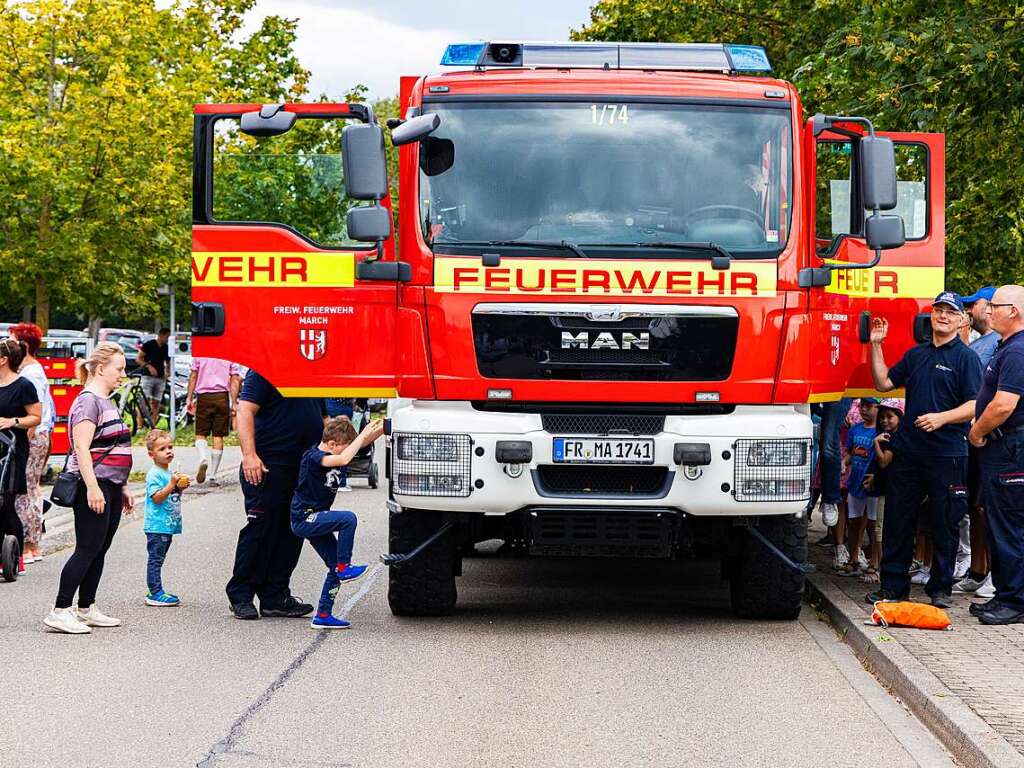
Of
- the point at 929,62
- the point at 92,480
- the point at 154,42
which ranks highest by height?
the point at 154,42

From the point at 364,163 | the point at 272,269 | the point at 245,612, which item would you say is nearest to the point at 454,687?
the point at 245,612

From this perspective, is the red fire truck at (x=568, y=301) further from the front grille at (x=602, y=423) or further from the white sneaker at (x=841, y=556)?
the white sneaker at (x=841, y=556)

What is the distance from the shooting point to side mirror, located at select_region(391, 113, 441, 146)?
9445mm

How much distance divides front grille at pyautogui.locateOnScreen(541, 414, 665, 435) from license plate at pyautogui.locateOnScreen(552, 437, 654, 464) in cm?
6

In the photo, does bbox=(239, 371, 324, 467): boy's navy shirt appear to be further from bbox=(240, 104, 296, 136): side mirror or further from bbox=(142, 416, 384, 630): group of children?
bbox=(240, 104, 296, 136): side mirror

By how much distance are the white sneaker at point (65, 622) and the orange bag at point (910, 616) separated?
4563 mm

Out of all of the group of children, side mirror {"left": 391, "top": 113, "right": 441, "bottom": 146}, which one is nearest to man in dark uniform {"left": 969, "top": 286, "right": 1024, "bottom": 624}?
side mirror {"left": 391, "top": 113, "right": 441, "bottom": 146}

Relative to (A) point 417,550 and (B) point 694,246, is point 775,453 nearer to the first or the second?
(B) point 694,246

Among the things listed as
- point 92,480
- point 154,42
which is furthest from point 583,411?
point 154,42

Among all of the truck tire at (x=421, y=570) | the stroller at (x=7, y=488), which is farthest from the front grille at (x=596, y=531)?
the stroller at (x=7, y=488)

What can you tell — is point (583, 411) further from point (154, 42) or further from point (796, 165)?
point (154, 42)

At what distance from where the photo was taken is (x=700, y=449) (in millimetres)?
9367

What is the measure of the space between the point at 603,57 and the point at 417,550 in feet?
10.9

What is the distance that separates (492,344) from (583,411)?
651mm
